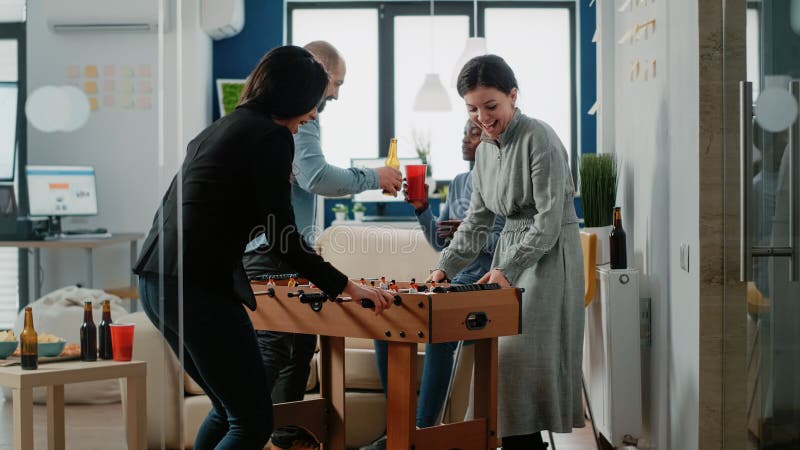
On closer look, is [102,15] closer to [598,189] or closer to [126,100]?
[126,100]

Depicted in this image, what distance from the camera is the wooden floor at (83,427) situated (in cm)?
178

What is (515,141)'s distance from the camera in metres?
2.74

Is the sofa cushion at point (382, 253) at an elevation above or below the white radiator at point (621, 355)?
above

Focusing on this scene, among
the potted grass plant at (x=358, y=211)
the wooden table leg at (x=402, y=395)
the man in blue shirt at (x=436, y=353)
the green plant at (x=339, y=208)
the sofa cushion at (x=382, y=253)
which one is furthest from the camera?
the green plant at (x=339, y=208)

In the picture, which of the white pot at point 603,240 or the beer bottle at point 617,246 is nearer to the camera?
the beer bottle at point 617,246

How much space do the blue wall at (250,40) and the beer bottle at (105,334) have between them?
5705 millimetres

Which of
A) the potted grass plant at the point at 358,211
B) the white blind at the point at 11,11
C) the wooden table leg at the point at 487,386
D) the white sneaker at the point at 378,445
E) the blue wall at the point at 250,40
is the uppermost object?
the blue wall at the point at 250,40

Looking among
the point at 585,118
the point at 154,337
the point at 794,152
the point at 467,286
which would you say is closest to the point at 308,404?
the point at 467,286

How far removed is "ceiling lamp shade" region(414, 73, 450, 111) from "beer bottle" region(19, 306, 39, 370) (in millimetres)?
4722

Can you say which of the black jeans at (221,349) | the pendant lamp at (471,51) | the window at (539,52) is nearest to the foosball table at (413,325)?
the black jeans at (221,349)

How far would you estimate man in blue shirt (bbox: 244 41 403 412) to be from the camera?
2791mm

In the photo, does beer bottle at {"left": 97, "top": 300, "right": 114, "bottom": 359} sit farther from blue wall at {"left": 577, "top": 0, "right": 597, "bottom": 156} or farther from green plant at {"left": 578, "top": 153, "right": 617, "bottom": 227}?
blue wall at {"left": 577, "top": 0, "right": 597, "bottom": 156}

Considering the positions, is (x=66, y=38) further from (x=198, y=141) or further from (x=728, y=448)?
(x=728, y=448)

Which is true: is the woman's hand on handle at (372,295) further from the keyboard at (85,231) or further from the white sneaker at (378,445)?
the white sneaker at (378,445)
